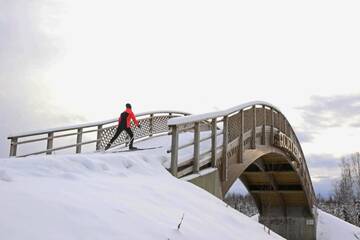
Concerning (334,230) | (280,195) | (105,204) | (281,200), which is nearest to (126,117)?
(105,204)

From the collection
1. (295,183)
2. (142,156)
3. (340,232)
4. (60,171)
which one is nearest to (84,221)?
(60,171)

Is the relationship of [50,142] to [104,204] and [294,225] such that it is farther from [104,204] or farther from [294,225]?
[294,225]

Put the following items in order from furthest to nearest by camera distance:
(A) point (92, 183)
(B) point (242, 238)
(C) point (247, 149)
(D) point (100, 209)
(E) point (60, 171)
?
(C) point (247, 149) → (E) point (60, 171) → (A) point (92, 183) → (B) point (242, 238) → (D) point (100, 209)

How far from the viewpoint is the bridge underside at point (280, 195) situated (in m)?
26.1

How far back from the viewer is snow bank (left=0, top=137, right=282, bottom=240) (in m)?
3.83

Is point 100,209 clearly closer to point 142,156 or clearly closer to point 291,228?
point 142,156

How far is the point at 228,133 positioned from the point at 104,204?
9.45 m

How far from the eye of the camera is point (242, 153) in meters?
15.0

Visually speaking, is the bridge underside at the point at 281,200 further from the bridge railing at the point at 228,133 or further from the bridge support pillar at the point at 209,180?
the bridge support pillar at the point at 209,180

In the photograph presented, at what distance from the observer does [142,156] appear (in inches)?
366

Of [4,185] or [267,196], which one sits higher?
[4,185]

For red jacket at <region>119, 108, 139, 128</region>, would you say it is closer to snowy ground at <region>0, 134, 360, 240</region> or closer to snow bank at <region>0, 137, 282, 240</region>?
snowy ground at <region>0, 134, 360, 240</region>

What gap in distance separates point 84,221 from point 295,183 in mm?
27068

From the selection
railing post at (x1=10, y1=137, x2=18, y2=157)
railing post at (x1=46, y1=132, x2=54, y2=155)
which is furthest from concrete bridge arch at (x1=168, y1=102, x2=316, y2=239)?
railing post at (x1=10, y1=137, x2=18, y2=157)
